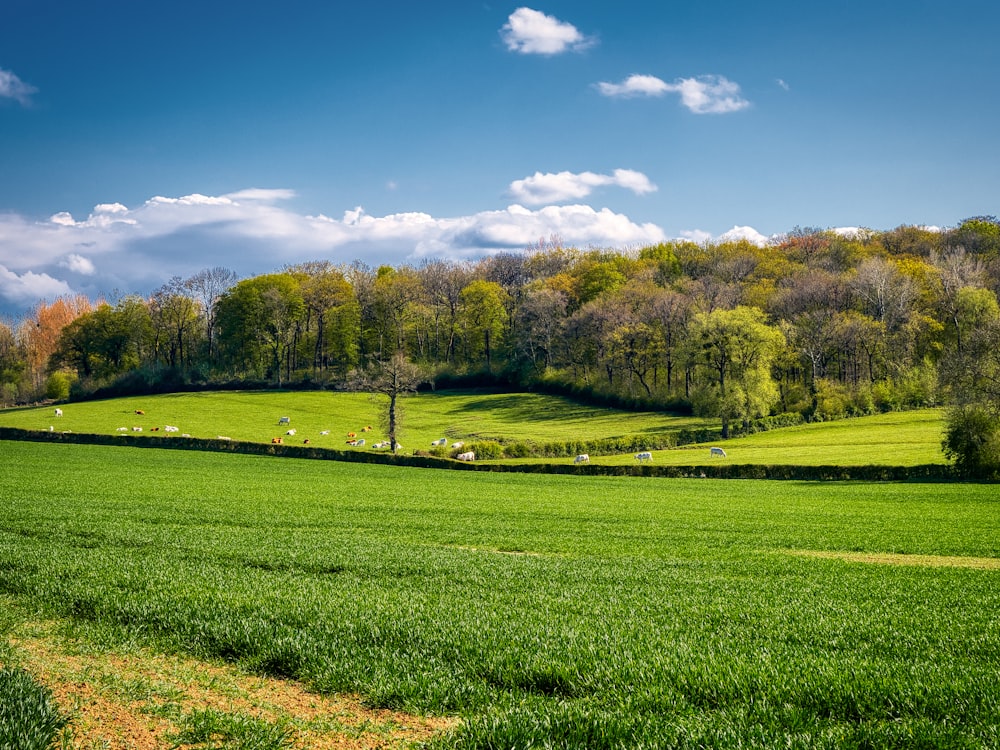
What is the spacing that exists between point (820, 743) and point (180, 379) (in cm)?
11515

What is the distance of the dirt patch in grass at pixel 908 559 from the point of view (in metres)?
20.9

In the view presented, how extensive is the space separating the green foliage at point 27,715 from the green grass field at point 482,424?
52787 mm

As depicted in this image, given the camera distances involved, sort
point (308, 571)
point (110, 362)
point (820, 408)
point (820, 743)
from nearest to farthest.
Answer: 1. point (820, 743)
2. point (308, 571)
3. point (820, 408)
4. point (110, 362)

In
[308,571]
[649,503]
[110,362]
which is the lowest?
[649,503]

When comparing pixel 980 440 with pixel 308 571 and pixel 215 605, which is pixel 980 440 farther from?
pixel 215 605

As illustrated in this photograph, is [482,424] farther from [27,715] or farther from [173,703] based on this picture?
[27,715]

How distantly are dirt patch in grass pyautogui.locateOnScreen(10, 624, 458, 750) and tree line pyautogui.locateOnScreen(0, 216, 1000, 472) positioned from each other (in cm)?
7036

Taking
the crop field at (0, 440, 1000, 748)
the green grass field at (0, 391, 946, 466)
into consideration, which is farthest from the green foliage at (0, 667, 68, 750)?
the green grass field at (0, 391, 946, 466)

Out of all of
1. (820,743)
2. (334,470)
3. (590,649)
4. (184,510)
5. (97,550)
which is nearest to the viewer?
(820,743)

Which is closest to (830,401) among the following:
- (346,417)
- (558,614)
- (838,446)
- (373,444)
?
(838,446)

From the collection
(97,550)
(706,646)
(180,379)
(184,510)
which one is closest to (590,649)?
(706,646)

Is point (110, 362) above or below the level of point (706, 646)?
above

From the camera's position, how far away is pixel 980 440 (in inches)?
1876

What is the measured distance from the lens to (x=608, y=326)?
106 meters
